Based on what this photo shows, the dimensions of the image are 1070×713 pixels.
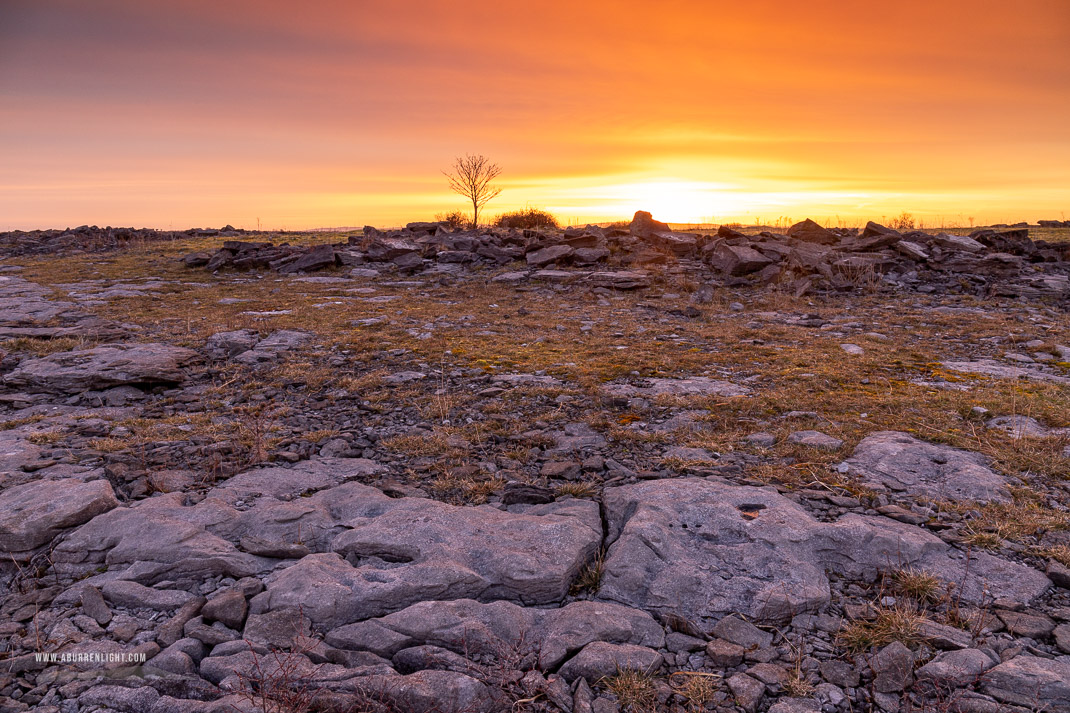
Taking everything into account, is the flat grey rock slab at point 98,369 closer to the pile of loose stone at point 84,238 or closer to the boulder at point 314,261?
the boulder at point 314,261

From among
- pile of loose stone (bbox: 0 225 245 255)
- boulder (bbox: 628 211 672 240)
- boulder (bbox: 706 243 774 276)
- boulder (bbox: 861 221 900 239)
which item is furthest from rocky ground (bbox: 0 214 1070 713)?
pile of loose stone (bbox: 0 225 245 255)

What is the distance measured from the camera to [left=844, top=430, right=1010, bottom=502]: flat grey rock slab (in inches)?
155

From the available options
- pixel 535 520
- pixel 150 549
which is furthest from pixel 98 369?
pixel 535 520

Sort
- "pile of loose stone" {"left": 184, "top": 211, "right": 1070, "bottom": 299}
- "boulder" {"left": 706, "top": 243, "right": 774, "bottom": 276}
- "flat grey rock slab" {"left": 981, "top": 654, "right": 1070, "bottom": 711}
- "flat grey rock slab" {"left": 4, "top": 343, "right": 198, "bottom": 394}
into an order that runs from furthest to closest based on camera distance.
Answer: "boulder" {"left": 706, "top": 243, "right": 774, "bottom": 276} < "pile of loose stone" {"left": 184, "top": 211, "right": 1070, "bottom": 299} < "flat grey rock slab" {"left": 4, "top": 343, "right": 198, "bottom": 394} < "flat grey rock slab" {"left": 981, "top": 654, "right": 1070, "bottom": 711}

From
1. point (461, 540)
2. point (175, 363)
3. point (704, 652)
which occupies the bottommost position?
point (704, 652)

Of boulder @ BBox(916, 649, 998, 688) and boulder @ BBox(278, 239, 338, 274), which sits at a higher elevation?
boulder @ BBox(278, 239, 338, 274)

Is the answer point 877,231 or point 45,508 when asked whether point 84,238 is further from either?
point 877,231

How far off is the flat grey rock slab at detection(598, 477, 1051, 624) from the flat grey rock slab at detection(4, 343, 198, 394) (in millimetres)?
5541

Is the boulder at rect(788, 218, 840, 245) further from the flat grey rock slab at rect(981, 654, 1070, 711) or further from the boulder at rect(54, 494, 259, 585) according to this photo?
the boulder at rect(54, 494, 259, 585)

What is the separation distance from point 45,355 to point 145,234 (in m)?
27.8

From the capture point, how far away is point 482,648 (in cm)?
262

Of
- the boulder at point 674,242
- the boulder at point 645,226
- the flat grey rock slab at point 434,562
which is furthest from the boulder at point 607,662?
the boulder at point 645,226

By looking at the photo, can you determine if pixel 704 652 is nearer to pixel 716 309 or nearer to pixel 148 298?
pixel 716 309

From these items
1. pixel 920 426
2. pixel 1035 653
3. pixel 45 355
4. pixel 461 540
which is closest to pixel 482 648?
pixel 461 540
